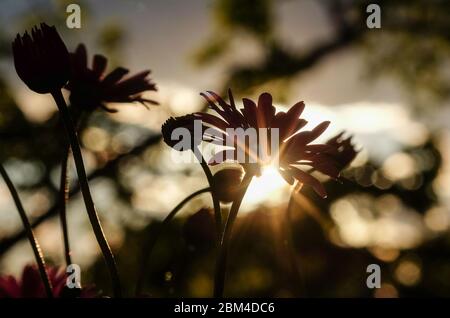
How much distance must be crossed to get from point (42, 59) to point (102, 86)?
0.11 metres

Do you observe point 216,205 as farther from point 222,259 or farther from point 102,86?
point 102,86

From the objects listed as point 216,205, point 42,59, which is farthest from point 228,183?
point 42,59

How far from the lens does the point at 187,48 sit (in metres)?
4.23

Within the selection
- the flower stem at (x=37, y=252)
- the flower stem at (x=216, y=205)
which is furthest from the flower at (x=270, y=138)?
the flower stem at (x=37, y=252)

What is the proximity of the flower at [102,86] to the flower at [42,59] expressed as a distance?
0.07 metres

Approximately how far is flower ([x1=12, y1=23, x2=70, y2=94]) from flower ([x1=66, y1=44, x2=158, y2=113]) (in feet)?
0.24

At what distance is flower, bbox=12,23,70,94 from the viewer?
342mm

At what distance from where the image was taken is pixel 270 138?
1.20 ft

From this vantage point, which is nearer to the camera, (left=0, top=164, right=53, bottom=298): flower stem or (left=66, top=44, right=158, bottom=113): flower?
(left=0, top=164, right=53, bottom=298): flower stem

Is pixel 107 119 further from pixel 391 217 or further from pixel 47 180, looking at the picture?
pixel 391 217

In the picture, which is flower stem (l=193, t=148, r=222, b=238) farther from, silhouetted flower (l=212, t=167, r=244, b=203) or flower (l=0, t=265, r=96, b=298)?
flower (l=0, t=265, r=96, b=298)

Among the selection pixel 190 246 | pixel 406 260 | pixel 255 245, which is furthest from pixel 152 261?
pixel 190 246

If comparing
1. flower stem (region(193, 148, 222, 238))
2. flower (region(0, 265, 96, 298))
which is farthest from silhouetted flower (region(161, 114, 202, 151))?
flower (region(0, 265, 96, 298))

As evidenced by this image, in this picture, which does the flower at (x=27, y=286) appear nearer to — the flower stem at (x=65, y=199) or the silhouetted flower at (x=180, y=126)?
the flower stem at (x=65, y=199)
